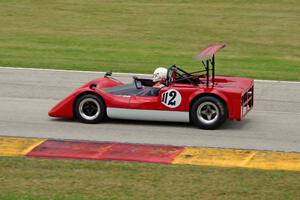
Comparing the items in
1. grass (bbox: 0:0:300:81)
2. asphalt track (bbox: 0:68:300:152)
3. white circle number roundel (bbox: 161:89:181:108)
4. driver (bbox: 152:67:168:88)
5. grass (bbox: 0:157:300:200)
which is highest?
grass (bbox: 0:0:300:81)

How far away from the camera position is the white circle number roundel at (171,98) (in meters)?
14.6

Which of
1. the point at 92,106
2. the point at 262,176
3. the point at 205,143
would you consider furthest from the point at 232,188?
the point at 92,106

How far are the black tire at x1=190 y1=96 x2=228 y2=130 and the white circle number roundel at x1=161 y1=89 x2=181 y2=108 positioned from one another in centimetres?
29

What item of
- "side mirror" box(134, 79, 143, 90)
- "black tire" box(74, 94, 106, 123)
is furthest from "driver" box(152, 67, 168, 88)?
"black tire" box(74, 94, 106, 123)

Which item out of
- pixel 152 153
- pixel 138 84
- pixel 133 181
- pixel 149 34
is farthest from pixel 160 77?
pixel 149 34

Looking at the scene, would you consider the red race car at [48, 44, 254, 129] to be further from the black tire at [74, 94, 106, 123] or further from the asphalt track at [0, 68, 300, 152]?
the asphalt track at [0, 68, 300, 152]

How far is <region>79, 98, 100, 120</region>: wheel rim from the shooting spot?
15148 mm

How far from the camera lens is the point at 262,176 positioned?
11555 millimetres

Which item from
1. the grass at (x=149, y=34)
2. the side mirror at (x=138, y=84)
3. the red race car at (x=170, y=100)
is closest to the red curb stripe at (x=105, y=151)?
the red race car at (x=170, y=100)

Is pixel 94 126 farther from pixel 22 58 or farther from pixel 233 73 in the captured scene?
pixel 22 58

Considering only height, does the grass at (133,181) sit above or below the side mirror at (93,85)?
below

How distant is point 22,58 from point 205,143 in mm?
10722

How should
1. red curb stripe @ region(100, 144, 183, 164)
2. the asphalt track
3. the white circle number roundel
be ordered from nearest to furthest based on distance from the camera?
1. red curb stripe @ region(100, 144, 183, 164)
2. the asphalt track
3. the white circle number roundel

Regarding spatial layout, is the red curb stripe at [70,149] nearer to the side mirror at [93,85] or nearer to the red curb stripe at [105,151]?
the red curb stripe at [105,151]
